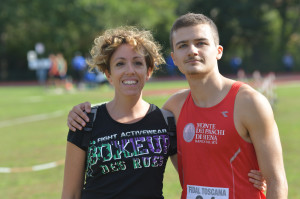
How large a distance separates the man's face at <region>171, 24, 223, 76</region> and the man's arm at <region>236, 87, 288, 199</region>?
0.37m

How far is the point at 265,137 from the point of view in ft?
8.97

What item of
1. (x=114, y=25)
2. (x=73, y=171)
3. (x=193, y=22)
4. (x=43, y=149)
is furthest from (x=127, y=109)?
(x=114, y=25)

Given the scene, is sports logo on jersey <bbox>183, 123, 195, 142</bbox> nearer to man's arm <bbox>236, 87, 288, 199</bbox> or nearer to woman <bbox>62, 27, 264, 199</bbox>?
woman <bbox>62, 27, 264, 199</bbox>

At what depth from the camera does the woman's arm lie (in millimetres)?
3102

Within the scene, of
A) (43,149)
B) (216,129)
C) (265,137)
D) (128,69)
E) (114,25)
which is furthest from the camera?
(114,25)

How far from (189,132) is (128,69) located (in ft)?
2.08

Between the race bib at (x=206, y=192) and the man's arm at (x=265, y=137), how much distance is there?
0.99ft

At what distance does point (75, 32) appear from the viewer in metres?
46.6

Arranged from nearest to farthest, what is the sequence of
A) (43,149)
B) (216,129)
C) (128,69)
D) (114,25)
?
(216,129) → (128,69) → (43,149) → (114,25)

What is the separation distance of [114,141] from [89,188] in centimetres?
39

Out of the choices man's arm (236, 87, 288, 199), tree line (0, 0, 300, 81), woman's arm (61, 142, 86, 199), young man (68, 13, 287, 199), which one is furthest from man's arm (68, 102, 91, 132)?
tree line (0, 0, 300, 81)

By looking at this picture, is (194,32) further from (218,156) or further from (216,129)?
(218,156)

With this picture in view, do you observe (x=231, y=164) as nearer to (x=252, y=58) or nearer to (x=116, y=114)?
(x=116, y=114)

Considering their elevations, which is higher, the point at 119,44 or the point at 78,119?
the point at 119,44
